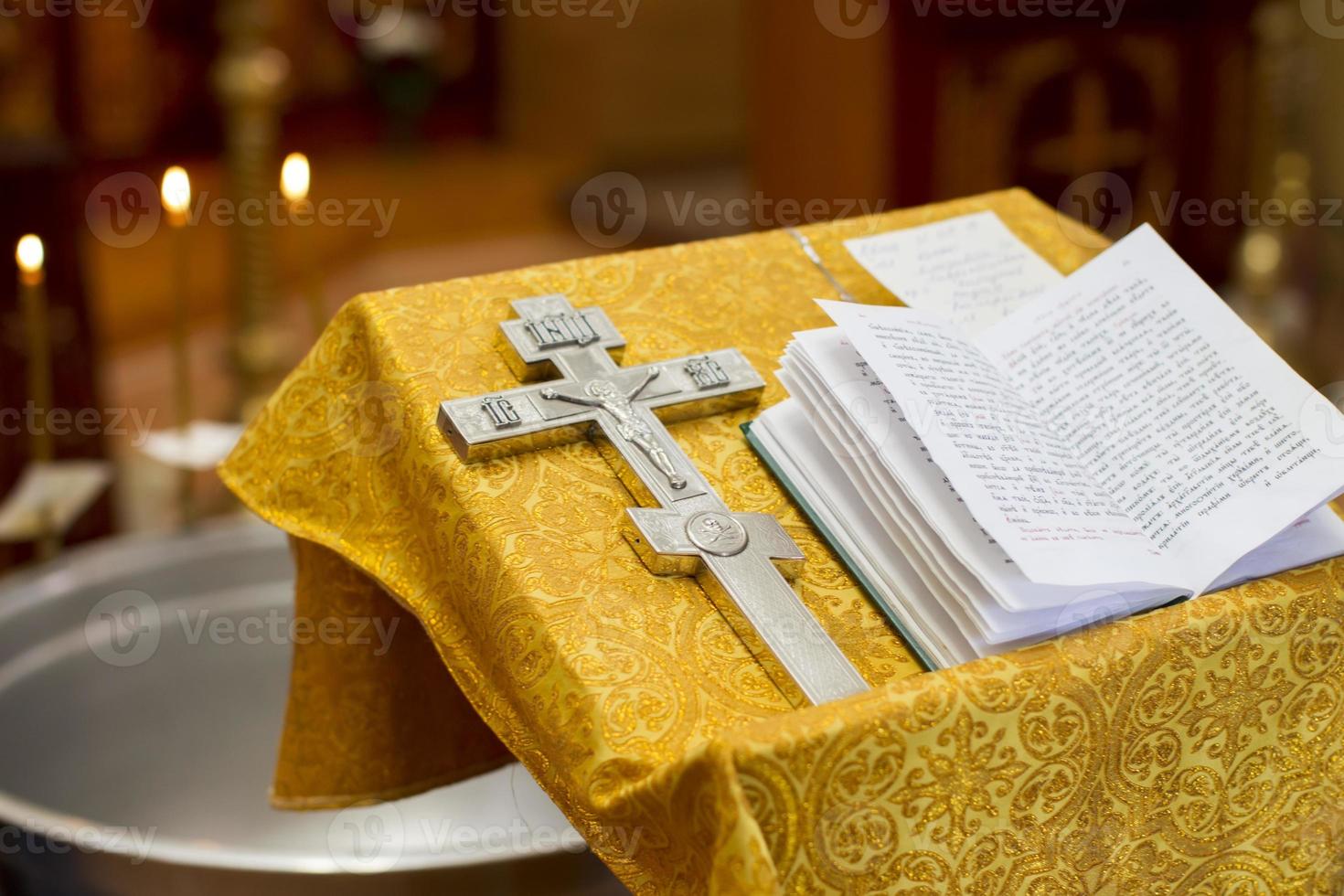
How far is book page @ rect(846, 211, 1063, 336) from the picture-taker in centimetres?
114

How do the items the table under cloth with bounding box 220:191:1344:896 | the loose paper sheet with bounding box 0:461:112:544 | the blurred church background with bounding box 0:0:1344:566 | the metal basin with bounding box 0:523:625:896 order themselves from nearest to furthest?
1. the table under cloth with bounding box 220:191:1344:896
2. the metal basin with bounding box 0:523:625:896
3. the loose paper sheet with bounding box 0:461:112:544
4. the blurred church background with bounding box 0:0:1344:566

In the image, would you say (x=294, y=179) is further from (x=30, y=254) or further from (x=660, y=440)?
(x=660, y=440)

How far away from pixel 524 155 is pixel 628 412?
15.5 ft

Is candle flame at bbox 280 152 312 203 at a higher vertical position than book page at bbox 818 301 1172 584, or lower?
lower

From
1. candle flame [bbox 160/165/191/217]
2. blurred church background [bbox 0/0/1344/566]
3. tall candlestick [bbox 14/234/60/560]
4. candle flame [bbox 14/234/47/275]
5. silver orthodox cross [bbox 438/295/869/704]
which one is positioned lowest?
blurred church background [bbox 0/0/1344/566]

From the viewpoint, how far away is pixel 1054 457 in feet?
3.09

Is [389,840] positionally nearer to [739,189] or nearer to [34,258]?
[34,258]

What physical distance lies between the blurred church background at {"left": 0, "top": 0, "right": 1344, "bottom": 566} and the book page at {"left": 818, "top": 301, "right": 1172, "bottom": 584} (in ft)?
3.78

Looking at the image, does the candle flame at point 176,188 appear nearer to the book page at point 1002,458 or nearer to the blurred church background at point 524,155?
the blurred church background at point 524,155

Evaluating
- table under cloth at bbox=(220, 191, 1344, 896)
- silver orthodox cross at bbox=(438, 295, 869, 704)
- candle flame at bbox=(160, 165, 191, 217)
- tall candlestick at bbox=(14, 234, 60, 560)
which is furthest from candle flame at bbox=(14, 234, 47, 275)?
silver orthodox cross at bbox=(438, 295, 869, 704)

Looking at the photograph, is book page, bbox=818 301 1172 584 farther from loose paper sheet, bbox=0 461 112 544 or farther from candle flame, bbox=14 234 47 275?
loose paper sheet, bbox=0 461 112 544

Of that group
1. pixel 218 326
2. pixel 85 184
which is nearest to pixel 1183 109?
pixel 218 326

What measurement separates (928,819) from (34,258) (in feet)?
3.95

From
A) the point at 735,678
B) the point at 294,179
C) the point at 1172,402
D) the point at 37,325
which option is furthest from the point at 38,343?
the point at 1172,402
